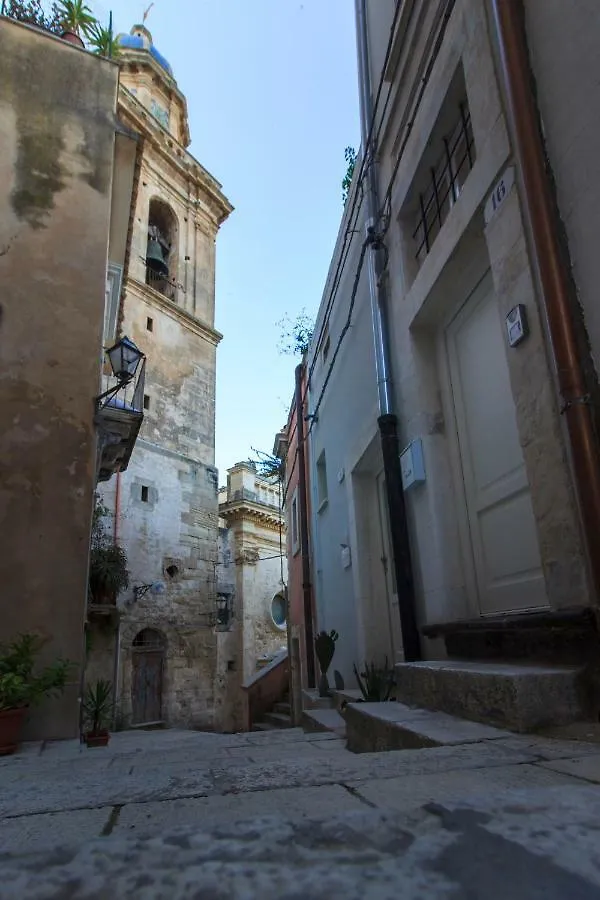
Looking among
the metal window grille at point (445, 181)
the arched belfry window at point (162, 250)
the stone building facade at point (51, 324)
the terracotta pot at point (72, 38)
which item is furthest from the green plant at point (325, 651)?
the arched belfry window at point (162, 250)

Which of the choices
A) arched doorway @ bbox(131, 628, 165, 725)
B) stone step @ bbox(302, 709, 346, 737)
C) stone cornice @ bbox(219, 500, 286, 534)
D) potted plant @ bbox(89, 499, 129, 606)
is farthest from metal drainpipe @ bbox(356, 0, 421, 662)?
stone cornice @ bbox(219, 500, 286, 534)

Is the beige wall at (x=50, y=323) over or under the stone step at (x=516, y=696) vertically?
over

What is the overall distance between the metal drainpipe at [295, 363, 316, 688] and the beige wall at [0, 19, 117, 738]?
537cm

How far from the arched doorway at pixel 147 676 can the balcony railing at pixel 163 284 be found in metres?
11.1

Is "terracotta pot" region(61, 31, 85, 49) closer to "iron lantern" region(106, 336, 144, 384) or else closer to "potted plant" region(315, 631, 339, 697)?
"iron lantern" region(106, 336, 144, 384)

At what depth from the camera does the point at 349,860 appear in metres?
0.85

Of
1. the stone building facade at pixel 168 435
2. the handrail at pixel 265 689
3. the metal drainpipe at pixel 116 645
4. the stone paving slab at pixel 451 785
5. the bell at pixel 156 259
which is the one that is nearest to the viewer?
the stone paving slab at pixel 451 785

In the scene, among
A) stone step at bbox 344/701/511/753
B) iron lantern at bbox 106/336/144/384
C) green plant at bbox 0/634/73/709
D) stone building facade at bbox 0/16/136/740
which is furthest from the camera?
iron lantern at bbox 106/336/144/384

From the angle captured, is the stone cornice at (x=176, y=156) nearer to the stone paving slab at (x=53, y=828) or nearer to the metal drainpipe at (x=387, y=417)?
the metal drainpipe at (x=387, y=417)

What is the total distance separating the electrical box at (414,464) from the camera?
14.6 ft

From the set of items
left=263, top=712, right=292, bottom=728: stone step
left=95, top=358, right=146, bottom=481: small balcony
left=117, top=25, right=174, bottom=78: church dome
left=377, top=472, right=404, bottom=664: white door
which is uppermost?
left=117, top=25, right=174, bottom=78: church dome

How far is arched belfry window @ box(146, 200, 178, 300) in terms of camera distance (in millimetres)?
19078

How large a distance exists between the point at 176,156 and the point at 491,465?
20.8 meters

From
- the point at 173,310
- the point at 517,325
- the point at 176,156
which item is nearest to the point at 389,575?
the point at 517,325
